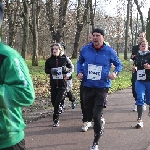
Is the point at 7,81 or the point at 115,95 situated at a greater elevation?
the point at 7,81

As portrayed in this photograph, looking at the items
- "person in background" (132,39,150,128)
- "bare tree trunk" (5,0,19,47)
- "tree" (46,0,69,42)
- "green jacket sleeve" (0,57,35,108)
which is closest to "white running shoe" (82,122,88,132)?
"person in background" (132,39,150,128)

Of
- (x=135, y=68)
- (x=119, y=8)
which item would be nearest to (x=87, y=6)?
(x=119, y=8)

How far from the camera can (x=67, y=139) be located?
6887 millimetres

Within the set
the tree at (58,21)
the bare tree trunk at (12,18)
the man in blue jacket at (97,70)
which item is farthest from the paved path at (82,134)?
the bare tree trunk at (12,18)

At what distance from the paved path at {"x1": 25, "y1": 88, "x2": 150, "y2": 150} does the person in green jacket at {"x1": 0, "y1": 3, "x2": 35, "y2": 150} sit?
366cm

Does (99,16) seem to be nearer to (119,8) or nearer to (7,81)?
(119,8)

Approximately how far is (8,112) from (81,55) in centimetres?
435

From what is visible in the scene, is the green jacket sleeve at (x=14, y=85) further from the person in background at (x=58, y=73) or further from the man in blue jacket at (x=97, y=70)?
the person in background at (x=58, y=73)

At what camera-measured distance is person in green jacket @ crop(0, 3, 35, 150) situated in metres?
2.49

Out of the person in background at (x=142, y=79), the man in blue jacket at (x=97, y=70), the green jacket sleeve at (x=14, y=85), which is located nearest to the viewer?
the green jacket sleeve at (x=14, y=85)

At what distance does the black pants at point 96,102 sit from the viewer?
6184 millimetres

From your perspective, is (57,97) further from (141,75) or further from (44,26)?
(44,26)

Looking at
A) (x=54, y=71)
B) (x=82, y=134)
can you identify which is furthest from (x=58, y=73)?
(x=82, y=134)

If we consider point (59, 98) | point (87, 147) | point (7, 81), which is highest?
point (7, 81)
